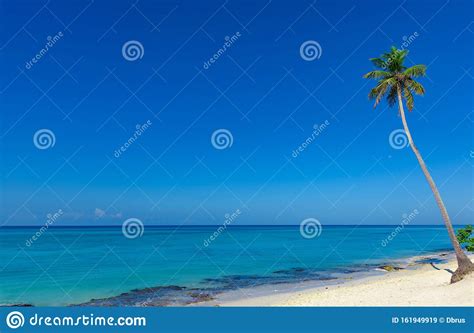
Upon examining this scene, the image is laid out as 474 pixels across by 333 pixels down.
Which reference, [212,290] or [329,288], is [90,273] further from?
[329,288]

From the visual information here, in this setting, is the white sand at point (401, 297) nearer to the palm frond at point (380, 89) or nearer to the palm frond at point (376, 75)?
the palm frond at point (380, 89)

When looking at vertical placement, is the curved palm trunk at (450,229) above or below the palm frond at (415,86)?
below

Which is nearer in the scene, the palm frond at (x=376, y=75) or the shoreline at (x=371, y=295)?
the shoreline at (x=371, y=295)

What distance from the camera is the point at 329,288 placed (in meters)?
19.4

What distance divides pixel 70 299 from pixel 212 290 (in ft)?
23.7

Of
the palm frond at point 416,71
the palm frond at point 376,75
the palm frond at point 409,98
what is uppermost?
the palm frond at point 376,75

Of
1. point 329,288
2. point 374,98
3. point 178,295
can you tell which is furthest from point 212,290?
point 374,98

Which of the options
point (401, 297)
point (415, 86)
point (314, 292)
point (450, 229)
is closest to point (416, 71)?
point (415, 86)

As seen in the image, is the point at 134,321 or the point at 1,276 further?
the point at 1,276

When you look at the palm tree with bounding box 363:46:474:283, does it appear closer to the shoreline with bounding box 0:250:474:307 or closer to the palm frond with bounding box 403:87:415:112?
the palm frond with bounding box 403:87:415:112

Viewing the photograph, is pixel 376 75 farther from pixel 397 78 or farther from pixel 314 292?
pixel 314 292

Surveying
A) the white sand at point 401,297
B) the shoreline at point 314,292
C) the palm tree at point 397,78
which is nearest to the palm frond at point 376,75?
the palm tree at point 397,78

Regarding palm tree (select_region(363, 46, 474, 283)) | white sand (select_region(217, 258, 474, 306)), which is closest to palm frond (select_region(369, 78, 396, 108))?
palm tree (select_region(363, 46, 474, 283))

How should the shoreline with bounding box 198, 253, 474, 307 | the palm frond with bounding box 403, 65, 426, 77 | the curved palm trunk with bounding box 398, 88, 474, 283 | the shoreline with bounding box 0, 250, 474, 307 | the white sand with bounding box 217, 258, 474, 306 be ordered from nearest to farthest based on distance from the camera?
the white sand with bounding box 217, 258, 474, 306
the shoreline with bounding box 198, 253, 474, 307
the shoreline with bounding box 0, 250, 474, 307
the curved palm trunk with bounding box 398, 88, 474, 283
the palm frond with bounding box 403, 65, 426, 77
